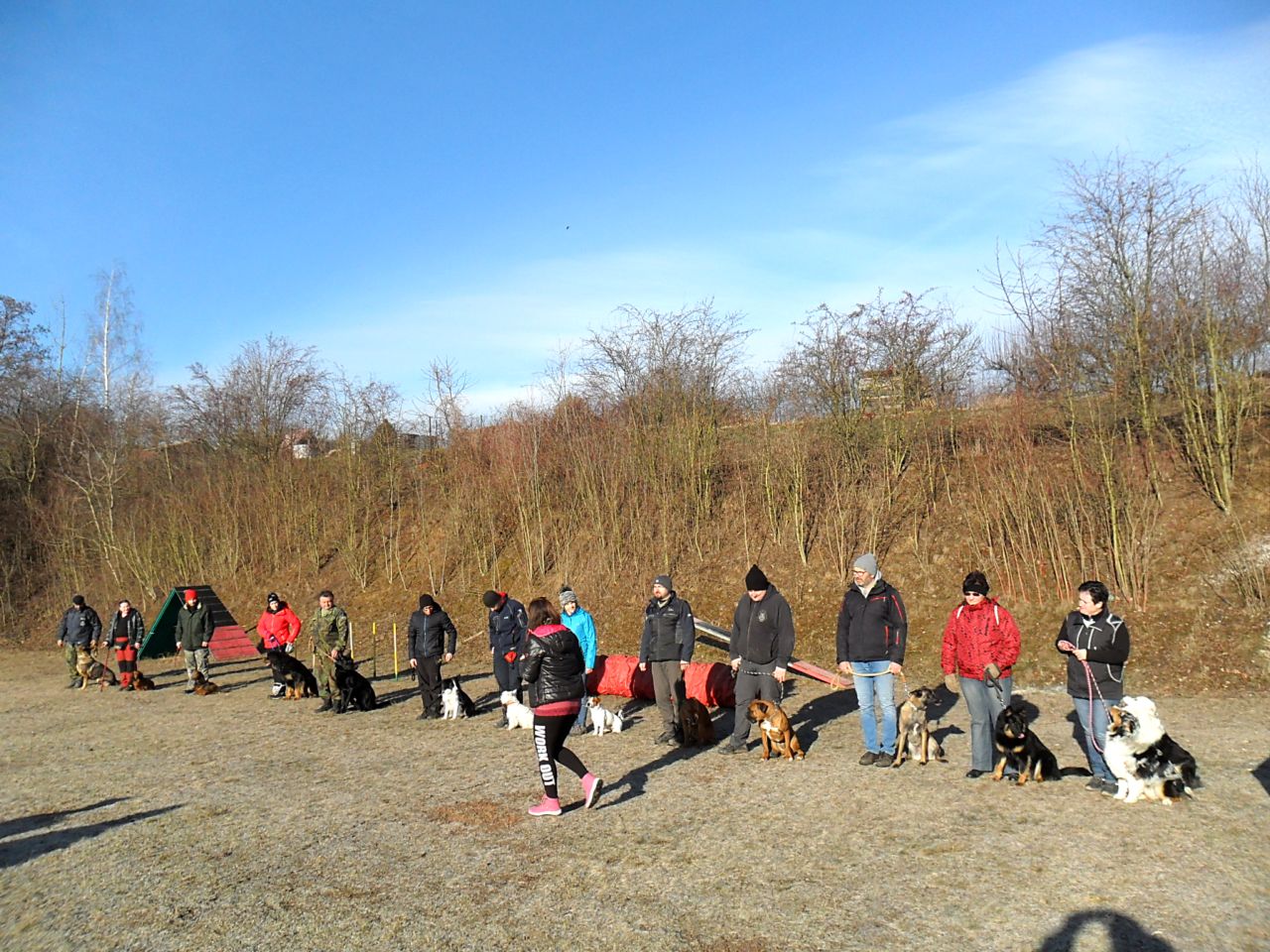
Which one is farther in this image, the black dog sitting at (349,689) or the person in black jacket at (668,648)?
the black dog sitting at (349,689)

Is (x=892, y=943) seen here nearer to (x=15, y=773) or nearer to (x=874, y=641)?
(x=874, y=641)

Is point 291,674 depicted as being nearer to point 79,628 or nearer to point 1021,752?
point 79,628

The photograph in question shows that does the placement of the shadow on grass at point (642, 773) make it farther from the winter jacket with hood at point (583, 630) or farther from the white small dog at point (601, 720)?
the winter jacket with hood at point (583, 630)

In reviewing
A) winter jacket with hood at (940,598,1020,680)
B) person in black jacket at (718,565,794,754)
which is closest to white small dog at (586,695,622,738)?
person in black jacket at (718,565,794,754)

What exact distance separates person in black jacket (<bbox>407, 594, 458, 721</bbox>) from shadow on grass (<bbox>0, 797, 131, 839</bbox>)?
13.6 ft

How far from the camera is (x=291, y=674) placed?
44.5ft

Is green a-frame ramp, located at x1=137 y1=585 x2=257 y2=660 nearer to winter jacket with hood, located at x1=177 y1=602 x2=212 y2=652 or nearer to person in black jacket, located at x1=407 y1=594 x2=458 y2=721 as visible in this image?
winter jacket with hood, located at x1=177 y1=602 x2=212 y2=652

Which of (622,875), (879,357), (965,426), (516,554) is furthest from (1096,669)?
(516,554)

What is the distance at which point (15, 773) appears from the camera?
30.1ft

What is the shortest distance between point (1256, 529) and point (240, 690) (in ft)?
53.5

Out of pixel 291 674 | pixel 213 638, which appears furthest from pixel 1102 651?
pixel 213 638

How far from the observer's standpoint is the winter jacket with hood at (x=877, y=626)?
7855 millimetres

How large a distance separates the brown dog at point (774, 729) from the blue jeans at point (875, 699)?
0.71 metres

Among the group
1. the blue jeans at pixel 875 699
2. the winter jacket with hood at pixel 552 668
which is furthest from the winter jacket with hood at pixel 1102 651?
the winter jacket with hood at pixel 552 668
